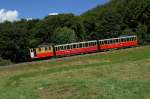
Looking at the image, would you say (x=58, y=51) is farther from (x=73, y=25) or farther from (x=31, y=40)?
(x=73, y=25)

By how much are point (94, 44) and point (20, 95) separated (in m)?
58.1

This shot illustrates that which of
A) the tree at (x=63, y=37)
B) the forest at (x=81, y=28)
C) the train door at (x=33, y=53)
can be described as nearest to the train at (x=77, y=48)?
the train door at (x=33, y=53)

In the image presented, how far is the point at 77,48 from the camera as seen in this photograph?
70.9 m

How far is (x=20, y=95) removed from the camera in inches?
595

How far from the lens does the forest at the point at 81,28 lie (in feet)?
302

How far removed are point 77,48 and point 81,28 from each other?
159 feet

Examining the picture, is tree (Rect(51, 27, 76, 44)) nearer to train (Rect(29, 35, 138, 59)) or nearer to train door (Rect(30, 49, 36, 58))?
train (Rect(29, 35, 138, 59))

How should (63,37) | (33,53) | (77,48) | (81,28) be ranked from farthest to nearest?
1. (81,28)
2. (63,37)
3. (77,48)
4. (33,53)

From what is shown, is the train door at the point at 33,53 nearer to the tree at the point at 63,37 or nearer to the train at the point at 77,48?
the train at the point at 77,48

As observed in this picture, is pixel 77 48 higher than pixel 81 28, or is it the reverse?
pixel 81 28

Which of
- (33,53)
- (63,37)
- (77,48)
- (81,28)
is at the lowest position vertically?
(33,53)

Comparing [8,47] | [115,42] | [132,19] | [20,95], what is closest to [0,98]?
[20,95]

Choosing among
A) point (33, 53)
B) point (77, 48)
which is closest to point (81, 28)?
point (77, 48)

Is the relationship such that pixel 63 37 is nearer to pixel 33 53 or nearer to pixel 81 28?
Answer: pixel 81 28
